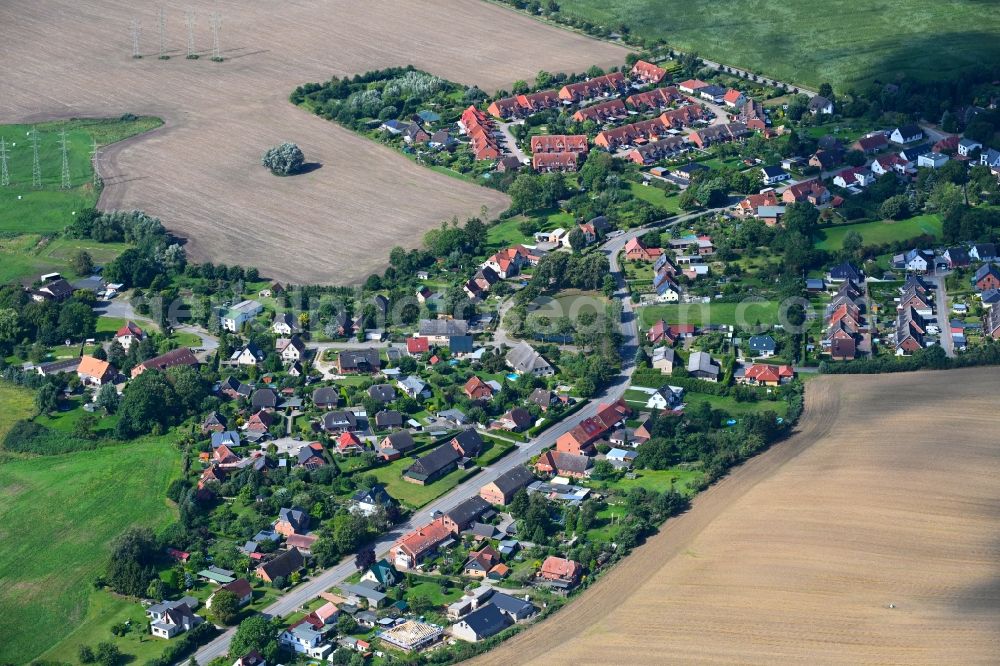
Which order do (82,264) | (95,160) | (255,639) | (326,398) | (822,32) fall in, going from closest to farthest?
(255,639)
(326,398)
(82,264)
(95,160)
(822,32)

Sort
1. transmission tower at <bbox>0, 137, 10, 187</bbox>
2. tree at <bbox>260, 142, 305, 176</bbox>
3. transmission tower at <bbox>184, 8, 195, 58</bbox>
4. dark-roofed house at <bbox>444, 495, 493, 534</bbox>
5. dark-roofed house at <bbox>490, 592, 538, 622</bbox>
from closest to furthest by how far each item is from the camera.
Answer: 1. dark-roofed house at <bbox>490, 592, 538, 622</bbox>
2. dark-roofed house at <bbox>444, 495, 493, 534</bbox>
3. transmission tower at <bbox>0, 137, 10, 187</bbox>
4. tree at <bbox>260, 142, 305, 176</bbox>
5. transmission tower at <bbox>184, 8, 195, 58</bbox>

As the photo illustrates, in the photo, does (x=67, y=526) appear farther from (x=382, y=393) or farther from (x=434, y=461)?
(x=382, y=393)

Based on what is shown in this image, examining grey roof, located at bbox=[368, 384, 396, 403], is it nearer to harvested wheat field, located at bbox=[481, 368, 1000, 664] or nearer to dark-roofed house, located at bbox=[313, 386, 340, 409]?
dark-roofed house, located at bbox=[313, 386, 340, 409]

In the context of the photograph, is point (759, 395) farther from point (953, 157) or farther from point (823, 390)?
point (953, 157)

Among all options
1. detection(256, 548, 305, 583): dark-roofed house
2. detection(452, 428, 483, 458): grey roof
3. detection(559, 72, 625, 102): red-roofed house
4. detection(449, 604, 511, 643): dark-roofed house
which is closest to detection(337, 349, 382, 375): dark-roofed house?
detection(452, 428, 483, 458): grey roof

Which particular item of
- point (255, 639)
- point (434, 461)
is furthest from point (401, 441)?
point (255, 639)
